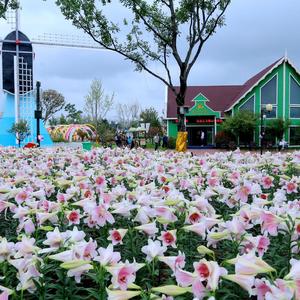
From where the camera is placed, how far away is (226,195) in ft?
10.2

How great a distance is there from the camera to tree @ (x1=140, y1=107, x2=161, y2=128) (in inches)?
2458

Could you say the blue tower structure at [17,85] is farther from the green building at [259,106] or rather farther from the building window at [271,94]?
the building window at [271,94]

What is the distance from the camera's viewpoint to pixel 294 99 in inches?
1587

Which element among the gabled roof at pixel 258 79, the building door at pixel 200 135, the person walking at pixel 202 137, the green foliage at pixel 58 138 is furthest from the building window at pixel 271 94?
the green foliage at pixel 58 138

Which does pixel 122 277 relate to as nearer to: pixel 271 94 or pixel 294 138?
pixel 271 94

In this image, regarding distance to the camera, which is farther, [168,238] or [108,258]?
[168,238]

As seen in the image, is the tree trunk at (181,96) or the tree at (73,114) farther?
the tree at (73,114)

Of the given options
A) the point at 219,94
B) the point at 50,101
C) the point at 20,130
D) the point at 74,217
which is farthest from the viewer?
the point at 50,101

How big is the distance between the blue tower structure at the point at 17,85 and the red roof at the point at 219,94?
40.8ft

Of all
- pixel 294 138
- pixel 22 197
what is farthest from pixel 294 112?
pixel 22 197

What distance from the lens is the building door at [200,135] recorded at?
40.8m

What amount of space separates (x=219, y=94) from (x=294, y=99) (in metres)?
7.17

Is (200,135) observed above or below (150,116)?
below

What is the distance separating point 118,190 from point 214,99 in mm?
40534
